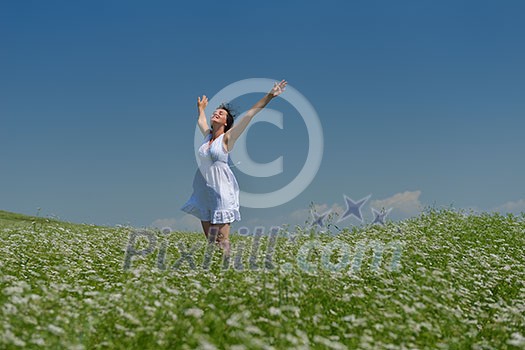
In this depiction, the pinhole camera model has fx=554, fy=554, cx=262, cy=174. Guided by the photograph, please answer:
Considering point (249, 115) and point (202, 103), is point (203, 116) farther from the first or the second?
point (249, 115)

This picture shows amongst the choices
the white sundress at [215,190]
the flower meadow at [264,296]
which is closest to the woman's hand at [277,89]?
the white sundress at [215,190]

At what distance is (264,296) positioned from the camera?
6.81 m

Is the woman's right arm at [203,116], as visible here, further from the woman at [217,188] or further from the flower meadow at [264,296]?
the flower meadow at [264,296]

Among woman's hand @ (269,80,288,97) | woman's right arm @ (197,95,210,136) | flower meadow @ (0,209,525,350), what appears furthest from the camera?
woman's right arm @ (197,95,210,136)

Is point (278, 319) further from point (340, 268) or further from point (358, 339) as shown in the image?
point (340, 268)

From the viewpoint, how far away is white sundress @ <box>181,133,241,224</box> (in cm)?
1077

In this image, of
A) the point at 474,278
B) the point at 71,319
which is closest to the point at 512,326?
the point at 474,278

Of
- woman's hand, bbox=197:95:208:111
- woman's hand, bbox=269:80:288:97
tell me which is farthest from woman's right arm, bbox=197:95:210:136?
woman's hand, bbox=269:80:288:97

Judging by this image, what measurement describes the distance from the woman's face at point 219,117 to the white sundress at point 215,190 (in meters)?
0.38

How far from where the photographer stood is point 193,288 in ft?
25.0

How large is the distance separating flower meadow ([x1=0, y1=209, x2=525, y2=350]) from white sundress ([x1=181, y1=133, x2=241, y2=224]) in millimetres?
702

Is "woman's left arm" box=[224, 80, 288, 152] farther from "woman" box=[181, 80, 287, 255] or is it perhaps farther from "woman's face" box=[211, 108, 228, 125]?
"woman's face" box=[211, 108, 228, 125]

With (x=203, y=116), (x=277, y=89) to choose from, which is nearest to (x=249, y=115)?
(x=277, y=89)

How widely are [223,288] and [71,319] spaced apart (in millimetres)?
1830
